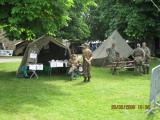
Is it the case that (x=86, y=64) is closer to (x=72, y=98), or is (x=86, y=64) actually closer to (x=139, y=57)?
(x=139, y=57)

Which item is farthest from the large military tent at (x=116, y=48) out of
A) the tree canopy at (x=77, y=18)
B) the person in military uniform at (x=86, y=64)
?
the person in military uniform at (x=86, y=64)

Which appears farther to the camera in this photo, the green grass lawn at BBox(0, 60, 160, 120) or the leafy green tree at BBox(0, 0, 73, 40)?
the leafy green tree at BBox(0, 0, 73, 40)

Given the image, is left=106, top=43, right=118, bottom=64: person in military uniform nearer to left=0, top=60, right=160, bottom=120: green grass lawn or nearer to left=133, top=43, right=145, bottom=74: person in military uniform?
left=133, top=43, right=145, bottom=74: person in military uniform

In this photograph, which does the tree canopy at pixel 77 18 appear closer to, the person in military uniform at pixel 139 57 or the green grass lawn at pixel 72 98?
the green grass lawn at pixel 72 98

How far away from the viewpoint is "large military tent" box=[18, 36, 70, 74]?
22516mm

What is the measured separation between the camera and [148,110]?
12.0 m

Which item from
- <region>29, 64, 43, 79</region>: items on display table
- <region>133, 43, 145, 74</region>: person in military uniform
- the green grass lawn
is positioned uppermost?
<region>133, 43, 145, 74</region>: person in military uniform

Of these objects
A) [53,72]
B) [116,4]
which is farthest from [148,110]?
[116,4]

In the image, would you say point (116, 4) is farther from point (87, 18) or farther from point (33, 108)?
point (87, 18)

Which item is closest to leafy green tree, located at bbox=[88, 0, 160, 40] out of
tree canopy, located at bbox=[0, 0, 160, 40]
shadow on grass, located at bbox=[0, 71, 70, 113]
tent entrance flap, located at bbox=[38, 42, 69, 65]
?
tree canopy, located at bbox=[0, 0, 160, 40]

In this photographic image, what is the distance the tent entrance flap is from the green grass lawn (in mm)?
2621

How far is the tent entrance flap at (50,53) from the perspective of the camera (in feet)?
78.7

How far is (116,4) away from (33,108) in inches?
880

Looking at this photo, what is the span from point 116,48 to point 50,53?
185 inches
